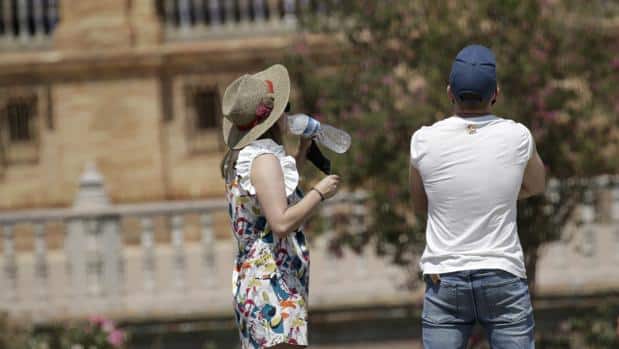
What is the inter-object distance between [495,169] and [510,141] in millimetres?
122

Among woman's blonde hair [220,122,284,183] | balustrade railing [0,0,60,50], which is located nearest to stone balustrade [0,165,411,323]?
balustrade railing [0,0,60,50]

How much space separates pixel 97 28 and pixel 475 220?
12776 millimetres

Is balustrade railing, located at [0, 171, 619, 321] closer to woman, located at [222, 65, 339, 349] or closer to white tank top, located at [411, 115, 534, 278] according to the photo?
woman, located at [222, 65, 339, 349]

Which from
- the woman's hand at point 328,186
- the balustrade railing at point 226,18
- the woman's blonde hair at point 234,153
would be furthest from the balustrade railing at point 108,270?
the woman's hand at point 328,186

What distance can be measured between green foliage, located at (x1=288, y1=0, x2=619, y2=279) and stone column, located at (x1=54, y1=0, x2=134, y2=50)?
8.25 meters

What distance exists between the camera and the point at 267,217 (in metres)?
4.85

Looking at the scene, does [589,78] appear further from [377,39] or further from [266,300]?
[266,300]

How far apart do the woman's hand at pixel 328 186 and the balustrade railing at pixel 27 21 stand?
508 inches

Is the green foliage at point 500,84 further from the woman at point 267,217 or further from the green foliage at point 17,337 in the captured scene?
the woman at point 267,217

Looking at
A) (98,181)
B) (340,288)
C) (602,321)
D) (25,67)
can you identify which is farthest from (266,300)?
(25,67)

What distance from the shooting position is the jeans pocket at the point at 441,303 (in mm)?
4695

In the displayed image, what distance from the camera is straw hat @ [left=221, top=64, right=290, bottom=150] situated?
5.05 metres

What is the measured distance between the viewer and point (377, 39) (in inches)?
348

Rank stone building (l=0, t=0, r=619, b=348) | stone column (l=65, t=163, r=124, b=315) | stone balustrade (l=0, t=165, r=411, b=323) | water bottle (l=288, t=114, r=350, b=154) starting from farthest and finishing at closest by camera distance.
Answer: stone building (l=0, t=0, r=619, b=348) < stone column (l=65, t=163, r=124, b=315) < stone balustrade (l=0, t=165, r=411, b=323) < water bottle (l=288, t=114, r=350, b=154)
